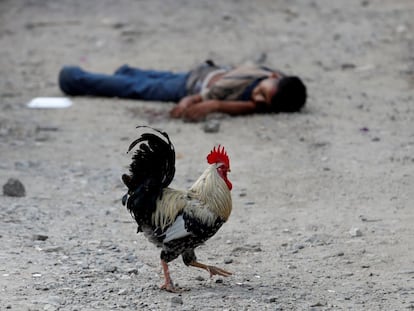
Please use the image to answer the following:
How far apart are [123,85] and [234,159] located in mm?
2595

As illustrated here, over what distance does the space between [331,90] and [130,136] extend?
279 centimetres

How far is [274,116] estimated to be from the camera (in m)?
10.1

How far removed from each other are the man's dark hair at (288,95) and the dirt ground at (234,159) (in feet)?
0.45

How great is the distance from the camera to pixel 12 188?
7477mm

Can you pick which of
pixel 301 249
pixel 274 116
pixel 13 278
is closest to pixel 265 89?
pixel 274 116

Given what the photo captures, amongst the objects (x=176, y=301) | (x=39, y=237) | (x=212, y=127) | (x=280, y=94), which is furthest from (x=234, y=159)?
(x=176, y=301)

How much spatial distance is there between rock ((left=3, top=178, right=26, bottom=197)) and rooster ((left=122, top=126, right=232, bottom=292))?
2.06 metres

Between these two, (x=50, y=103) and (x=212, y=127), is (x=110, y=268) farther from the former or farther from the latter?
(x=50, y=103)

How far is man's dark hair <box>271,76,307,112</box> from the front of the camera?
995 centimetres

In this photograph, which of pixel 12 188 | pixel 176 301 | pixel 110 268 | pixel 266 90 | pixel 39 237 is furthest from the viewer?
pixel 266 90

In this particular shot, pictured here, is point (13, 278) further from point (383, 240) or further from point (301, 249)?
point (383, 240)

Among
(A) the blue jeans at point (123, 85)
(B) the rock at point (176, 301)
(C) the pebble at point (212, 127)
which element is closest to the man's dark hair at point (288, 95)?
(C) the pebble at point (212, 127)

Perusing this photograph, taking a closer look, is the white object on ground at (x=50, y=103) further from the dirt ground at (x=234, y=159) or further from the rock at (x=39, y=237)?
the rock at (x=39, y=237)

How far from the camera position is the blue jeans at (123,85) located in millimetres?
10883
